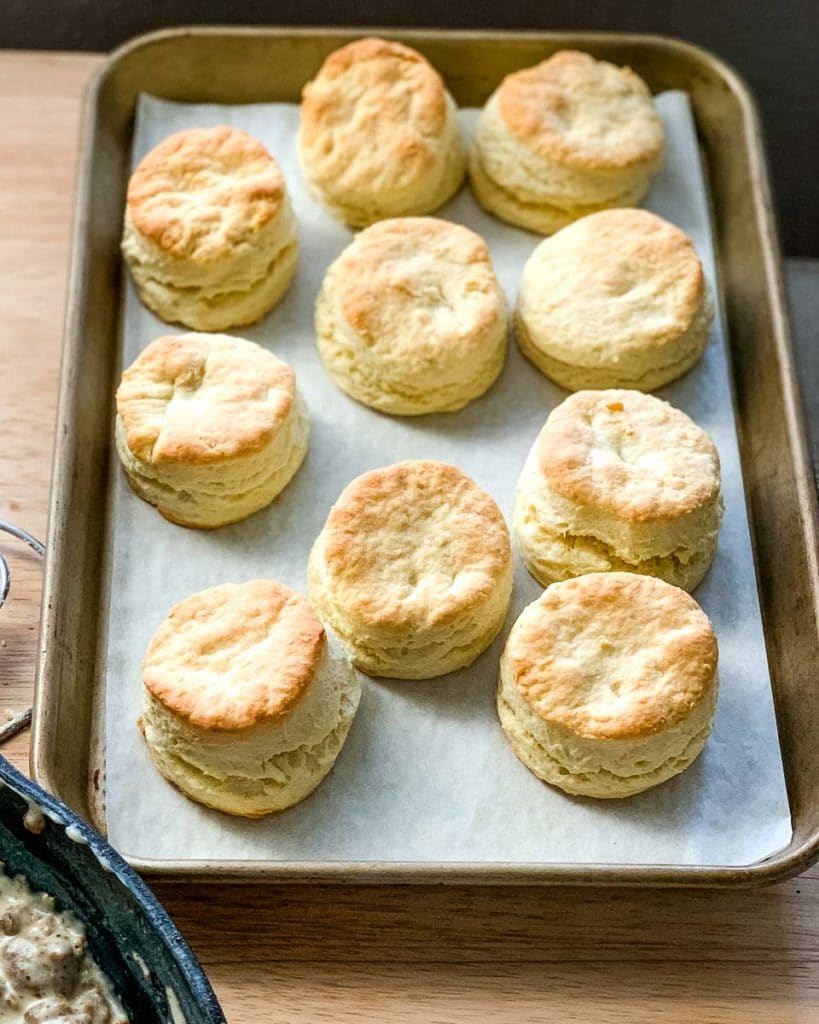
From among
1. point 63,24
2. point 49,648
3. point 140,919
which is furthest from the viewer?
point 63,24

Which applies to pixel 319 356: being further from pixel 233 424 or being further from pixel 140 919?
pixel 140 919

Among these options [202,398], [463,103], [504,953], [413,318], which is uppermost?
[463,103]

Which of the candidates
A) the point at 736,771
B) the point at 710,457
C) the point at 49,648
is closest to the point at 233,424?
the point at 49,648

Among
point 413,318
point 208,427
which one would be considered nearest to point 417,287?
point 413,318

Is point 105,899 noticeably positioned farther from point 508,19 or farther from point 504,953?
point 508,19

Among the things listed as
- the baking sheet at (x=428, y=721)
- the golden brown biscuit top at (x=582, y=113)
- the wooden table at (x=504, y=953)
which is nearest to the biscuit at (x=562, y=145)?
the golden brown biscuit top at (x=582, y=113)

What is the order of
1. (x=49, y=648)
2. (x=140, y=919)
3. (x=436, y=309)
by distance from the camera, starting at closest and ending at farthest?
(x=140, y=919) < (x=49, y=648) < (x=436, y=309)
